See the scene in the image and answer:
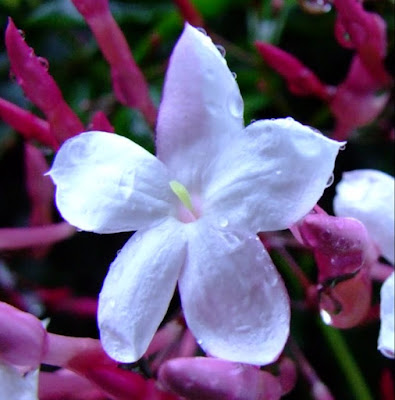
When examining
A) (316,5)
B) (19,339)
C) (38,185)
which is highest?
(316,5)

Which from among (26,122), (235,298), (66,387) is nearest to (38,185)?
(26,122)

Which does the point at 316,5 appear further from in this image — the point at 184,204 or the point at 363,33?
the point at 184,204

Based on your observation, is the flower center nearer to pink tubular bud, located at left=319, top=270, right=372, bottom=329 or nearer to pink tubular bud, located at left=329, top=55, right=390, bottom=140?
pink tubular bud, located at left=319, top=270, right=372, bottom=329

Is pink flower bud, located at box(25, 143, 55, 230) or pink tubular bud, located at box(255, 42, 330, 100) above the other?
pink tubular bud, located at box(255, 42, 330, 100)

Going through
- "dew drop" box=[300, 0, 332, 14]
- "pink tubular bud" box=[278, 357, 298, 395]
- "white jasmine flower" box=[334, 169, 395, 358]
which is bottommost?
"pink tubular bud" box=[278, 357, 298, 395]

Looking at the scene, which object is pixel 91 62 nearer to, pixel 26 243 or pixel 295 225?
→ pixel 26 243

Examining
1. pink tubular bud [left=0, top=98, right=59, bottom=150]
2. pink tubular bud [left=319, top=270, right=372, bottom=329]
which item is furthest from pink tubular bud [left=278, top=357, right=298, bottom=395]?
pink tubular bud [left=0, top=98, right=59, bottom=150]
